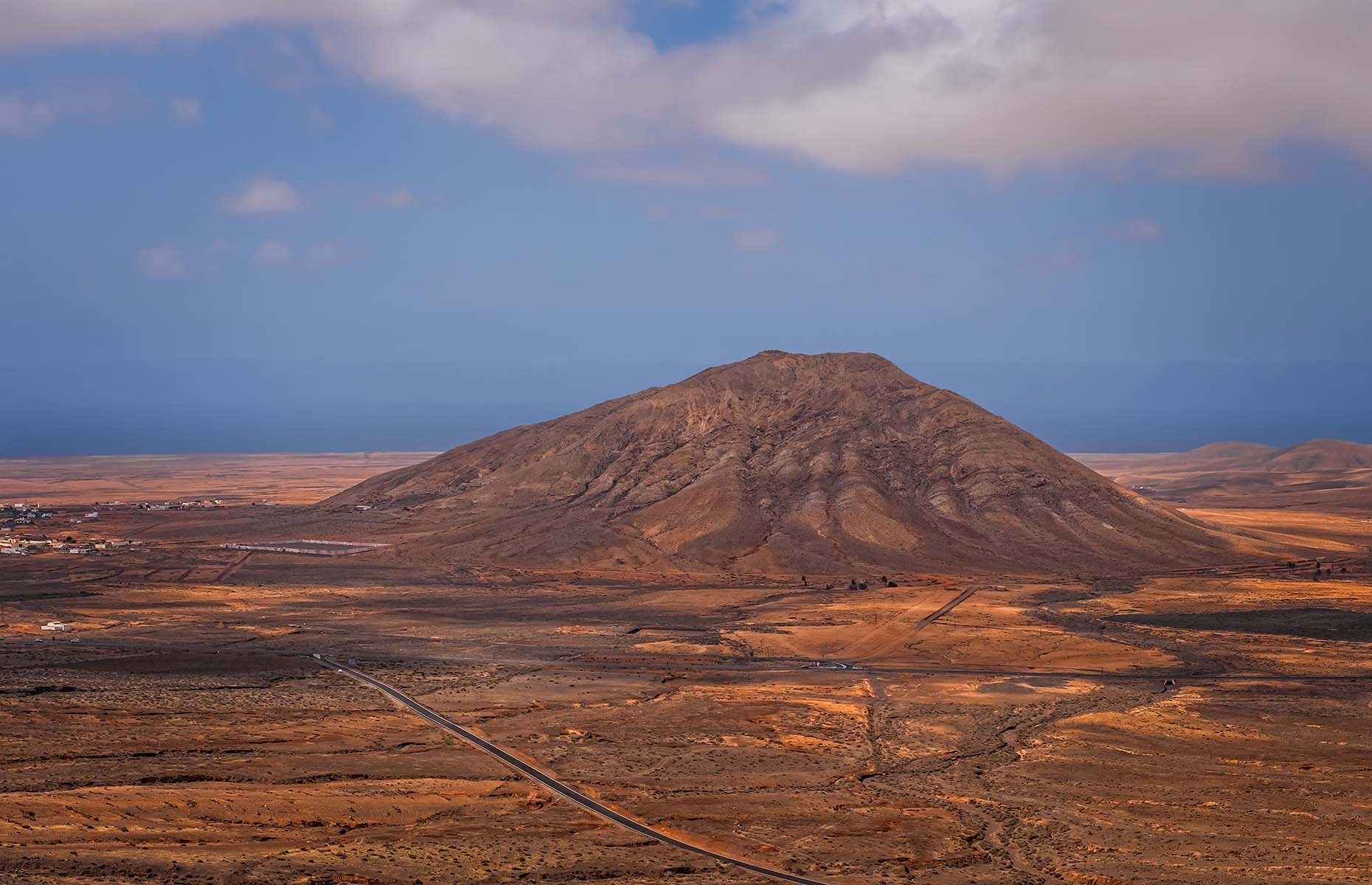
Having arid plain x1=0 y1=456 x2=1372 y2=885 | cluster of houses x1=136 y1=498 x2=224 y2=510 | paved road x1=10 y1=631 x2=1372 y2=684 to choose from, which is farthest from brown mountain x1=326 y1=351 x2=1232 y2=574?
paved road x1=10 y1=631 x2=1372 y2=684

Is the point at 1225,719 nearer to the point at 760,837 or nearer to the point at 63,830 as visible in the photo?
the point at 760,837

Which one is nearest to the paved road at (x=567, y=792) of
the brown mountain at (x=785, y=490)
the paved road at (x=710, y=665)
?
the paved road at (x=710, y=665)

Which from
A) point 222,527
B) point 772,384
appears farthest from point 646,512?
point 222,527

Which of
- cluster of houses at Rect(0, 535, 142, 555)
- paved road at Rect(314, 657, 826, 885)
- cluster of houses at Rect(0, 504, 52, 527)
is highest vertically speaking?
cluster of houses at Rect(0, 504, 52, 527)

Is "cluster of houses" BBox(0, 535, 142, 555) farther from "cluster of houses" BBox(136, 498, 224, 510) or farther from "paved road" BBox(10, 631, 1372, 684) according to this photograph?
"paved road" BBox(10, 631, 1372, 684)

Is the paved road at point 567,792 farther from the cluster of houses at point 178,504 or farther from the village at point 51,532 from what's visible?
the cluster of houses at point 178,504

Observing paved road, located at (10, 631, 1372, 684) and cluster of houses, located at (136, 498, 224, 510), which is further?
cluster of houses, located at (136, 498, 224, 510)
